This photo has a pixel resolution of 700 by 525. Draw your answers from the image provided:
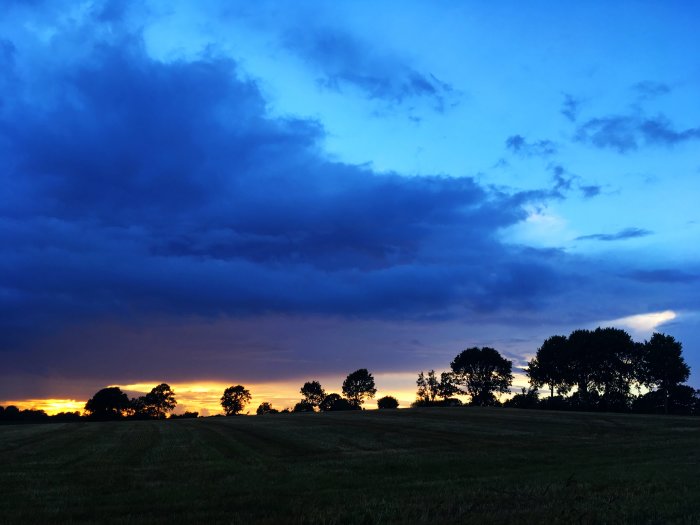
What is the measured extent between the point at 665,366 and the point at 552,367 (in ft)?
91.7

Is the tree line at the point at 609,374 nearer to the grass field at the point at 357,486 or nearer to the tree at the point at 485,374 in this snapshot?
the tree at the point at 485,374

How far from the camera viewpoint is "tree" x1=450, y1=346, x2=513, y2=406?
174 metres

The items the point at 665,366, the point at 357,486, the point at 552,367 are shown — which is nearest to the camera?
the point at 357,486

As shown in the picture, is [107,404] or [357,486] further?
[107,404]

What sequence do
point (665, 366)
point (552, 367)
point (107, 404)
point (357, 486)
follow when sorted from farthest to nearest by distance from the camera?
point (107, 404), point (552, 367), point (665, 366), point (357, 486)

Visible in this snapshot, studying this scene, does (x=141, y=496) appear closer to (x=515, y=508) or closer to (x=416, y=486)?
(x=416, y=486)

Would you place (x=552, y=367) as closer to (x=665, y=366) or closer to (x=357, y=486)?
(x=665, y=366)

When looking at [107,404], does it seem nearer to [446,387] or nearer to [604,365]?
[446,387]

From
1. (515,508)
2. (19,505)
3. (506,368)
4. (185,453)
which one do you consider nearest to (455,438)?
(185,453)

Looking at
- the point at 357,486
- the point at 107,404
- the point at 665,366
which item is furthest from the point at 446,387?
the point at 357,486

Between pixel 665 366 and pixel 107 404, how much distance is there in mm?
165026

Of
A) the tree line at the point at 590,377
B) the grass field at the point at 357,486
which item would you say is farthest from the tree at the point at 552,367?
the grass field at the point at 357,486

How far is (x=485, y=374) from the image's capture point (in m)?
174

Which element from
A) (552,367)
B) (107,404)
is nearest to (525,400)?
(552,367)
